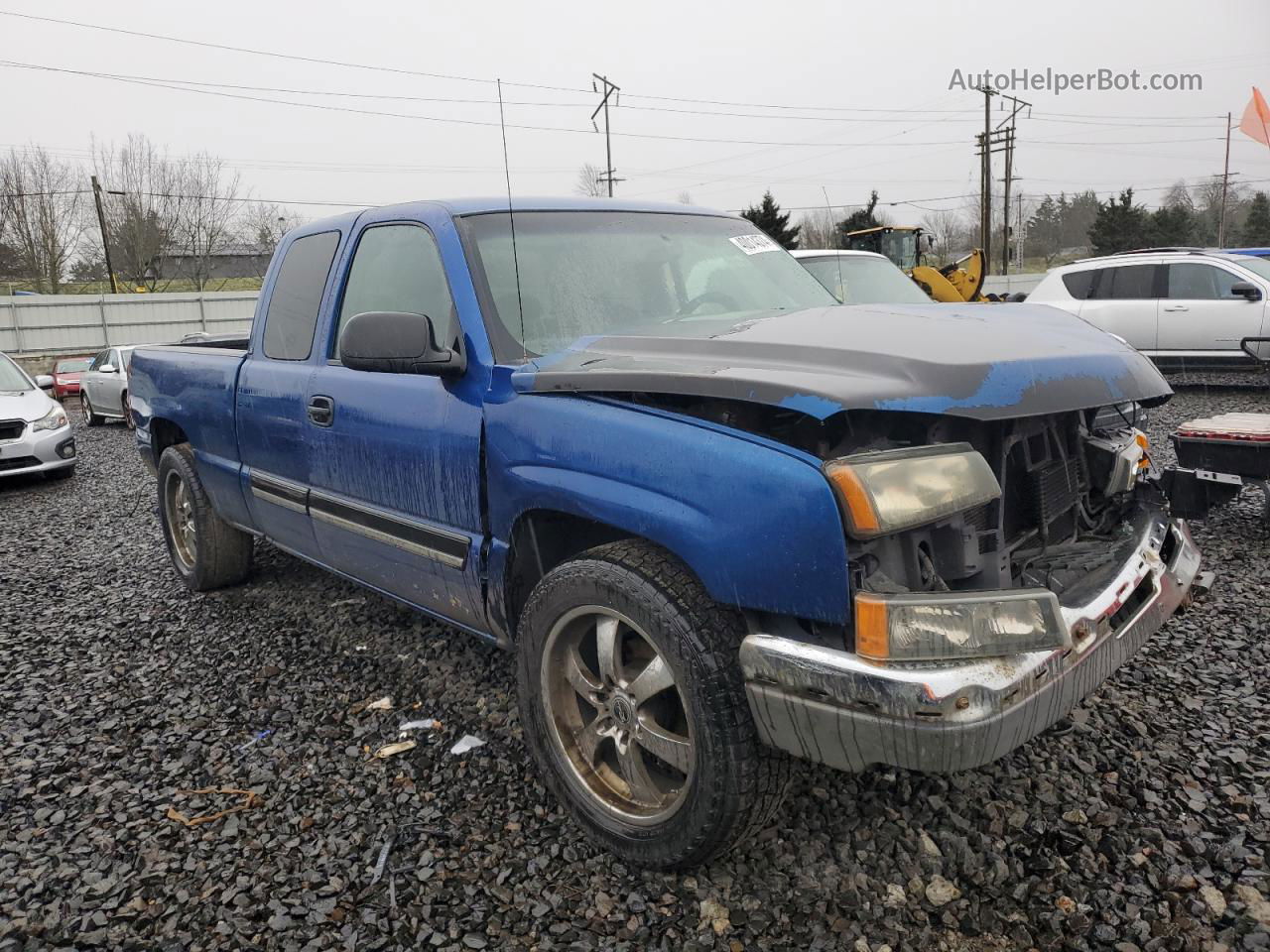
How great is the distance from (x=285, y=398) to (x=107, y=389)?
510 inches

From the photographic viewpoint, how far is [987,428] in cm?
221

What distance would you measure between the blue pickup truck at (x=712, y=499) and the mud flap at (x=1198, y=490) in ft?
7.13

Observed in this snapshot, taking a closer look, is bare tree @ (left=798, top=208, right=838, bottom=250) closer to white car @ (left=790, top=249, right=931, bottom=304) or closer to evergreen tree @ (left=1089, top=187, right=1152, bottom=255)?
evergreen tree @ (left=1089, top=187, right=1152, bottom=255)

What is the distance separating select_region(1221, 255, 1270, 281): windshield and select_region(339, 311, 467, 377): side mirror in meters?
11.9

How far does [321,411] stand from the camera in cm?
335

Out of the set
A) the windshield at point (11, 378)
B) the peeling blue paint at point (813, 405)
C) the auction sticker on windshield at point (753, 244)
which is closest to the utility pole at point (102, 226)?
the windshield at point (11, 378)

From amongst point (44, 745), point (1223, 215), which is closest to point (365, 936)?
point (44, 745)

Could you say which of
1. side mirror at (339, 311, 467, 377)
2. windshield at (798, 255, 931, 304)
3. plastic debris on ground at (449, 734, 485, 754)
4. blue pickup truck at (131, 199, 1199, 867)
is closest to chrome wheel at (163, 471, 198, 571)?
blue pickup truck at (131, 199, 1199, 867)

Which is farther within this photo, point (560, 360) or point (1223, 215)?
point (1223, 215)

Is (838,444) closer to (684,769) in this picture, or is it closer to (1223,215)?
(684,769)

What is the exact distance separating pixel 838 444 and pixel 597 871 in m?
1.30

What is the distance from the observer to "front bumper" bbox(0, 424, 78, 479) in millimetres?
8648

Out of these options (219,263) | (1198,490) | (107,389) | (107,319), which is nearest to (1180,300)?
(1198,490)

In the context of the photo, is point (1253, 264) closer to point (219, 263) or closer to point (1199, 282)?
point (1199, 282)
